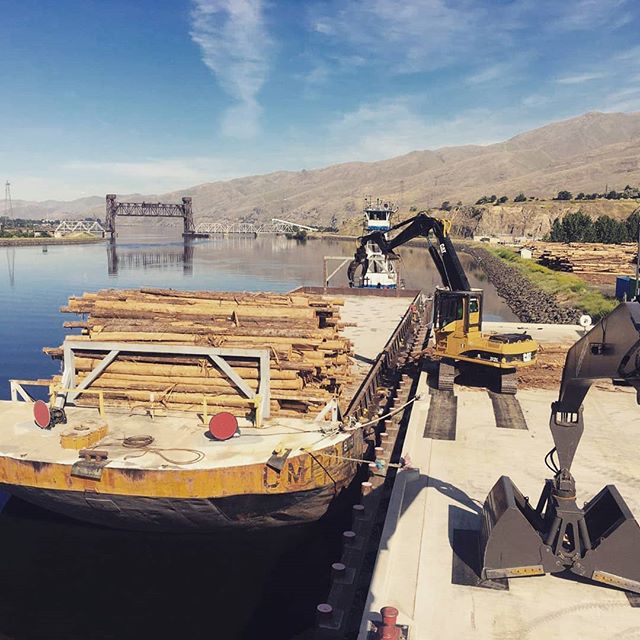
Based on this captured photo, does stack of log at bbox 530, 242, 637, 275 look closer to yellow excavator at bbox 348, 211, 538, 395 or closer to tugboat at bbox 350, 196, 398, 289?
tugboat at bbox 350, 196, 398, 289

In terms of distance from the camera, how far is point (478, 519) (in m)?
10.3

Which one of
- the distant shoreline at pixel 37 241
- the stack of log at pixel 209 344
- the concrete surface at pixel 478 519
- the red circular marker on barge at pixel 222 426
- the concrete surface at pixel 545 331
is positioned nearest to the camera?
the concrete surface at pixel 478 519

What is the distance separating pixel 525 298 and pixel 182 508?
143ft

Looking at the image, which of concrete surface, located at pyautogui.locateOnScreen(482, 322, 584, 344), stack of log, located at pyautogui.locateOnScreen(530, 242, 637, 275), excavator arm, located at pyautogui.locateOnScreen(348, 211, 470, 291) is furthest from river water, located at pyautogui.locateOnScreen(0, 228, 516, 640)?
stack of log, located at pyautogui.locateOnScreen(530, 242, 637, 275)

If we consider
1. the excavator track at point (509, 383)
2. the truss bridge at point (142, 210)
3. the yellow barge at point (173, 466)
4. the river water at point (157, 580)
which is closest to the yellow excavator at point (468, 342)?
the excavator track at point (509, 383)

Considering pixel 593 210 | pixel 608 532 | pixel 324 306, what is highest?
pixel 593 210

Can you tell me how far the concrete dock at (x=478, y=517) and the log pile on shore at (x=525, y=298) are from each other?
67.0ft

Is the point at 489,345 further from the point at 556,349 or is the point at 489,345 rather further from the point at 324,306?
the point at 324,306

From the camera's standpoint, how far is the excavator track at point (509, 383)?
696 inches

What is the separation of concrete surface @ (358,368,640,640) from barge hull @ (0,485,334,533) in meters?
1.80

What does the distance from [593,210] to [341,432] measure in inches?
4613

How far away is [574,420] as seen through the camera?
8.15 m

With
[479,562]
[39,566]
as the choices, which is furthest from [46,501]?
[479,562]

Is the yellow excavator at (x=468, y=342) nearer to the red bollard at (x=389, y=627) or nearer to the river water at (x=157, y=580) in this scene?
the river water at (x=157, y=580)
